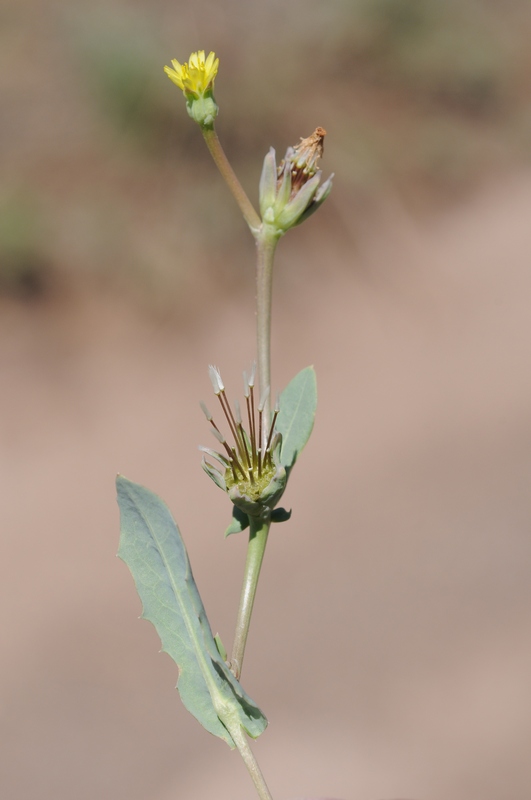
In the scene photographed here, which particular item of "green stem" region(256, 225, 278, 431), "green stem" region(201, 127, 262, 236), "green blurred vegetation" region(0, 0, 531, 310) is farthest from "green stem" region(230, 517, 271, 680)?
"green blurred vegetation" region(0, 0, 531, 310)

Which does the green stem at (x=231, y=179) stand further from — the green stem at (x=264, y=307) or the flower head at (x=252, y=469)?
the flower head at (x=252, y=469)

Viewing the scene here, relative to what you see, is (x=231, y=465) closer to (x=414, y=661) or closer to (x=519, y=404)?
(x=414, y=661)

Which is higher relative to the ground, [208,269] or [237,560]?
[208,269]

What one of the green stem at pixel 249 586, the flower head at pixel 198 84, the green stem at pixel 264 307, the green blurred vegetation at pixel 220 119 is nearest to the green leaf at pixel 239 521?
the green stem at pixel 249 586

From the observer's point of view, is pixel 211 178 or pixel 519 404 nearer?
pixel 519 404

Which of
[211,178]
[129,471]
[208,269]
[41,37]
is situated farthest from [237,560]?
[41,37]

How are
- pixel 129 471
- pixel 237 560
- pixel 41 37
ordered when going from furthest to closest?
pixel 41 37
pixel 129 471
pixel 237 560
